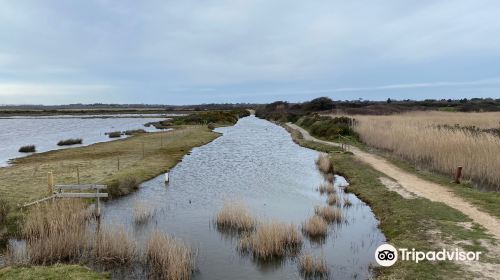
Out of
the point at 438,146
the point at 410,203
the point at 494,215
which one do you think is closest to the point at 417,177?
the point at 438,146

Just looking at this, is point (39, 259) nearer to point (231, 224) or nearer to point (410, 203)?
point (231, 224)

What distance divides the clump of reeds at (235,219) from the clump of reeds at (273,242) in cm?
166

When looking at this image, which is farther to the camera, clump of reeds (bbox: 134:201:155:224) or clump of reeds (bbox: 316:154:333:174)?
clump of reeds (bbox: 316:154:333:174)

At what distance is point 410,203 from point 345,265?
679 centimetres

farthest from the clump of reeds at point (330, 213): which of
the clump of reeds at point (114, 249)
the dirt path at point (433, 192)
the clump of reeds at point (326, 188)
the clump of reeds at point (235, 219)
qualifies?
the clump of reeds at point (114, 249)

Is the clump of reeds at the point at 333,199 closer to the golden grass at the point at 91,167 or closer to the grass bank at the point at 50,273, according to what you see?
the golden grass at the point at 91,167

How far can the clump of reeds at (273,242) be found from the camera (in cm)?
1351

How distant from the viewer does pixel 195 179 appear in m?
28.0

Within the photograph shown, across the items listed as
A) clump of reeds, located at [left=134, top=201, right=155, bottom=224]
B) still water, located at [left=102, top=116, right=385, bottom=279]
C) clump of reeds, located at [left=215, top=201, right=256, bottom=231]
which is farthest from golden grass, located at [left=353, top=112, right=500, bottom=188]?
clump of reeds, located at [left=134, top=201, right=155, bottom=224]

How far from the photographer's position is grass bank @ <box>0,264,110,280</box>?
10.6 meters

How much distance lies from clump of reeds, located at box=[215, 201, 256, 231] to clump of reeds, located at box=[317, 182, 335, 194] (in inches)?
286

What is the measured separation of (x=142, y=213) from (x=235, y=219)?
14.1 ft

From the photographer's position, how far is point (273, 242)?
1366 cm

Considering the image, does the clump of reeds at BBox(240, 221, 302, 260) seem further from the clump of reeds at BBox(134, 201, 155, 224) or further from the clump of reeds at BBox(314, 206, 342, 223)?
the clump of reeds at BBox(134, 201, 155, 224)
